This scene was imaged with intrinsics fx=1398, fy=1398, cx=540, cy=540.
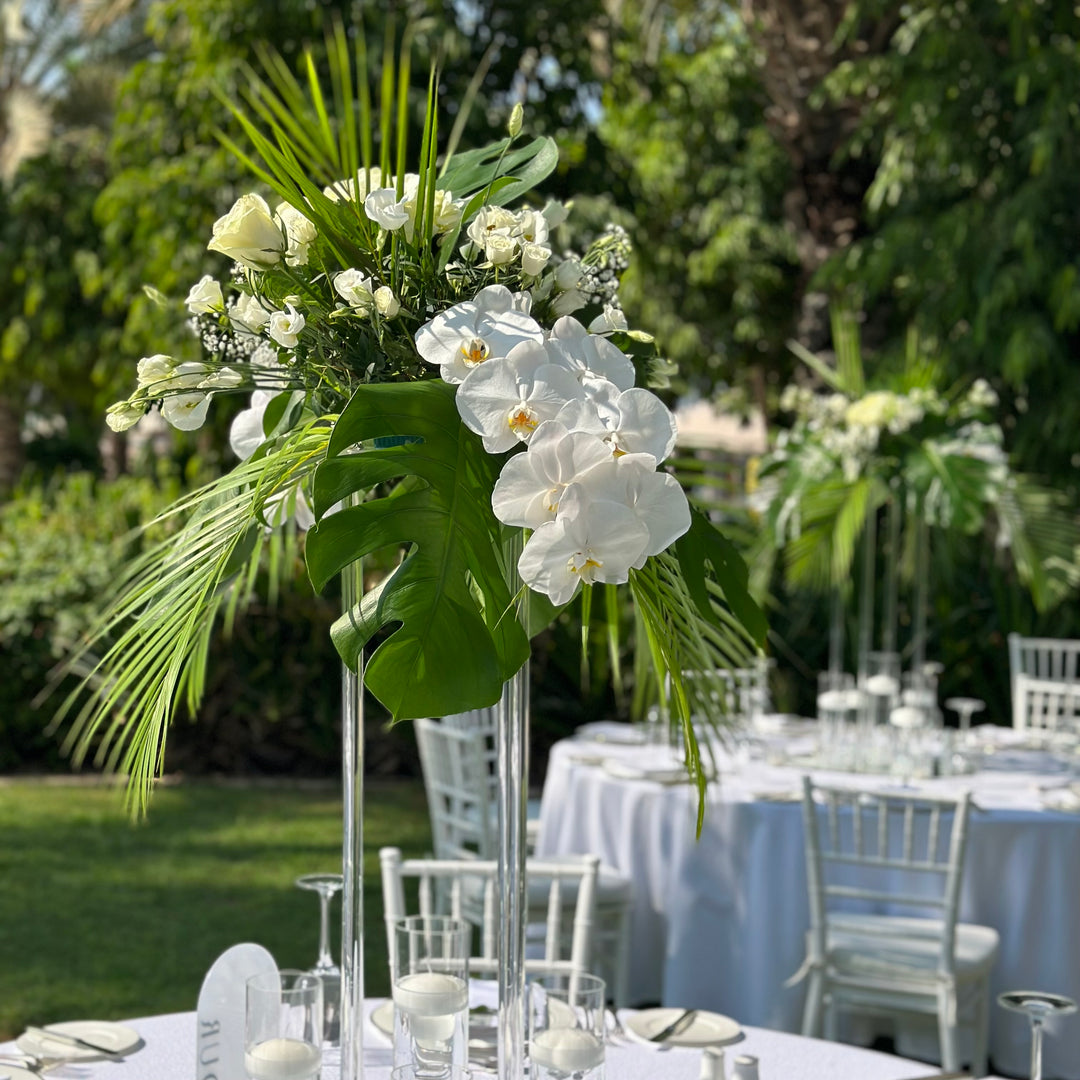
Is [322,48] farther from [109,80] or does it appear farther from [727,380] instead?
[109,80]

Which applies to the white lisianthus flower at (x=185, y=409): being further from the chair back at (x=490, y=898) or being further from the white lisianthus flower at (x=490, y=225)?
the chair back at (x=490, y=898)

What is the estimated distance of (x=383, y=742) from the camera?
28.4 feet

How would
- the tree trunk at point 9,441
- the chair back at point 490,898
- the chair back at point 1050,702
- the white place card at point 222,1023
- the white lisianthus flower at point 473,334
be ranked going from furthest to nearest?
the tree trunk at point 9,441, the chair back at point 1050,702, the chair back at point 490,898, the white place card at point 222,1023, the white lisianthus flower at point 473,334

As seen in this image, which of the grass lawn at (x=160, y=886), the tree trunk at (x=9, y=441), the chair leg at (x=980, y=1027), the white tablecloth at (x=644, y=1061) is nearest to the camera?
the white tablecloth at (x=644, y=1061)

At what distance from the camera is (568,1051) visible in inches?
61.8

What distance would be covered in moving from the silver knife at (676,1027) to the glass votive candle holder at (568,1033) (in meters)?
0.51

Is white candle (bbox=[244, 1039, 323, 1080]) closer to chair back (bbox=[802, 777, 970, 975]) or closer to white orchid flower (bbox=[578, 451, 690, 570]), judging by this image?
white orchid flower (bbox=[578, 451, 690, 570])

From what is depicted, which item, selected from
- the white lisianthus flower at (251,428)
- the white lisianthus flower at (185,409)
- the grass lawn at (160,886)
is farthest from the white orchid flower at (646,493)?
the grass lawn at (160,886)

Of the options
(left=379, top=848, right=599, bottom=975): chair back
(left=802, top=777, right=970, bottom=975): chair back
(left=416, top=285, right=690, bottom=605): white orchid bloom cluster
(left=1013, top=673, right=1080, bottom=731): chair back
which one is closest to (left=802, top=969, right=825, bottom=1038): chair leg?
(left=802, top=777, right=970, bottom=975): chair back

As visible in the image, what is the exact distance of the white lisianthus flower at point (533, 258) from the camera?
4.86 ft

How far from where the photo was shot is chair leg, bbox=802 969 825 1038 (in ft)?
12.8

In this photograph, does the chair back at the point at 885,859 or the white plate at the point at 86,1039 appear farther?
the chair back at the point at 885,859

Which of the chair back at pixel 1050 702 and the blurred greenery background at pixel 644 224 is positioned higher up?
the blurred greenery background at pixel 644 224

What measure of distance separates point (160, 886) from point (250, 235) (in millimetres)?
5366
